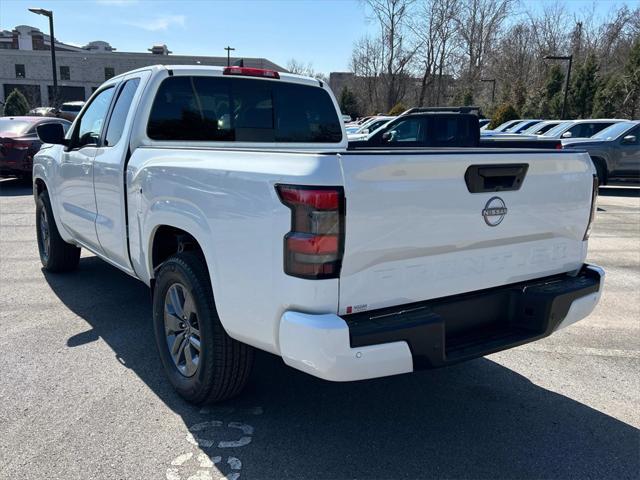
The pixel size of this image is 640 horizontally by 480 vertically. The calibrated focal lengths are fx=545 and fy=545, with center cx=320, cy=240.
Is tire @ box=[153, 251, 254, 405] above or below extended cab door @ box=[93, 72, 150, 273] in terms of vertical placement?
below

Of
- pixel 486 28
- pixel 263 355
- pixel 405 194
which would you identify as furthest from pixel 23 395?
pixel 486 28

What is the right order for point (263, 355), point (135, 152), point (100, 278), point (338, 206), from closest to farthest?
point (338, 206) < point (135, 152) < point (263, 355) < point (100, 278)

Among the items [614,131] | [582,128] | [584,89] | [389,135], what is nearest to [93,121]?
[389,135]

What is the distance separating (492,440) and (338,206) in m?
1.65

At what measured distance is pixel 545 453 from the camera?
2.87 m

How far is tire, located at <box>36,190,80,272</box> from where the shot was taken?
5789 millimetres

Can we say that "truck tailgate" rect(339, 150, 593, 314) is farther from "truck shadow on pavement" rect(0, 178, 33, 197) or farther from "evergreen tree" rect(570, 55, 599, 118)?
"evergreen tree" rect(570, 55, 599, 118)

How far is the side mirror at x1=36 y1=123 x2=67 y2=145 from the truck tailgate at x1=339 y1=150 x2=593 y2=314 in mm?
3568

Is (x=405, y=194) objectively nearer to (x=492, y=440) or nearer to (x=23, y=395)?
(x=492, y=440)

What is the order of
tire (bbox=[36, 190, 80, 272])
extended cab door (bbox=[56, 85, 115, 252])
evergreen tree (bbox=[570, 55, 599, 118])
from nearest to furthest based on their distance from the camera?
extended cab door (bbox=[56, 85, 115, 252]) → tire (bbox=[36, 190, 80, 272]) → evergreen tree (bbox=[570, 55, 599, 118])

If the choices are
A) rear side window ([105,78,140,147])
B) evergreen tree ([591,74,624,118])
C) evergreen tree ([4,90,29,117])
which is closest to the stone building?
evergreen tree ([4,90,29,117])

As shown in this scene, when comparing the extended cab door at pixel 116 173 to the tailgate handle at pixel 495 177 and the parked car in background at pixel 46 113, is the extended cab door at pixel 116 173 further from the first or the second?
the parked car in background at pixel 46 113

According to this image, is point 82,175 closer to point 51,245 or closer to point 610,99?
point 51,245

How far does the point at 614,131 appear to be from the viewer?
46.1 ft
